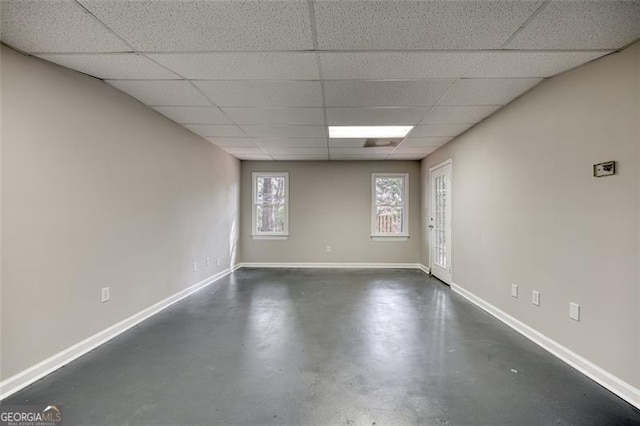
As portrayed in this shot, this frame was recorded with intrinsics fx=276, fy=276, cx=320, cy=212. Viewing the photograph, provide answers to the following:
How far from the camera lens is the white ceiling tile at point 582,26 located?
4.88 feet

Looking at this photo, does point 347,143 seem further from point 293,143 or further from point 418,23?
point 418,23

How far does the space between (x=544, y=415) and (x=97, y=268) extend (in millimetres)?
3367

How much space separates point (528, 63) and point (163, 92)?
3093mm

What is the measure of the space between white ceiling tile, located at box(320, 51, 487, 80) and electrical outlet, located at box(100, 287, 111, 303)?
2.65 metres

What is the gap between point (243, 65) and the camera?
211 cm

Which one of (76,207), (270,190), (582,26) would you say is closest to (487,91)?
(582,26)

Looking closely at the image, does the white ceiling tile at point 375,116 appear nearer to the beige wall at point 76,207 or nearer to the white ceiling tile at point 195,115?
the white ceiling tile at point 195,115

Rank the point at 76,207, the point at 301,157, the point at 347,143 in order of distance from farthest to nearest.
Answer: the point at 301,157 < the point at 347,143 < the point at 76,207

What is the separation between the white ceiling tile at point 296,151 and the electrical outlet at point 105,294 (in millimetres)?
3121

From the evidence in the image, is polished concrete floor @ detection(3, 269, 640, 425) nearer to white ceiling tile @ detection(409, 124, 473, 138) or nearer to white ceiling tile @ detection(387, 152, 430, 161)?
white ceiling tile @ detection(409, 124, 473, 138)

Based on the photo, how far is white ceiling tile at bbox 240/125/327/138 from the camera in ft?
11.9

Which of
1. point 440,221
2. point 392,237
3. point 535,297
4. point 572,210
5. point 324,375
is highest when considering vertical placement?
point 572,210

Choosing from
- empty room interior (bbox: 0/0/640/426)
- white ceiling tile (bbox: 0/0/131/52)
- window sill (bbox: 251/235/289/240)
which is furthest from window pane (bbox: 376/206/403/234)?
white ceiling tile (bbox: 0/0/131/52)

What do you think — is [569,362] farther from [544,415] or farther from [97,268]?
[97,268]
